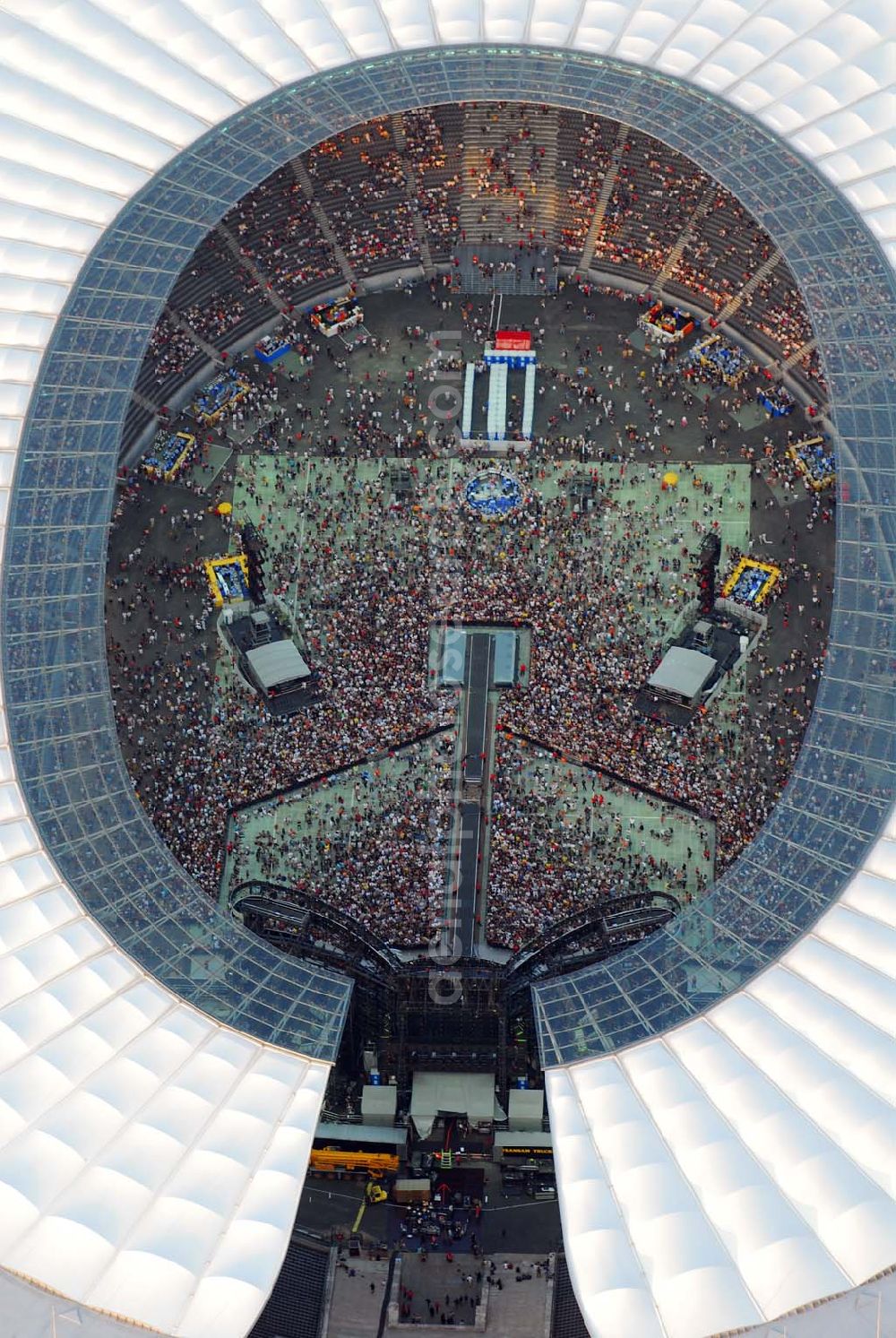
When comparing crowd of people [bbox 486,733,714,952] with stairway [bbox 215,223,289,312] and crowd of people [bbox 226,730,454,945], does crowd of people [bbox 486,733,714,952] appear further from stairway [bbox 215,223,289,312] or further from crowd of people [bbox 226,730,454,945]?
stairway [bbox 215,223,289,312]

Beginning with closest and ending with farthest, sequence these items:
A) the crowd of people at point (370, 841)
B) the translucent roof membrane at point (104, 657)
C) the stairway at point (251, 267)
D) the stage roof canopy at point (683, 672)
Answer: the translucent roof membrane at point (104, 657)
the crowd of people at point (370, 841)
the stage roof canopy at point (683, 672)
the stairway at point (251, 267)

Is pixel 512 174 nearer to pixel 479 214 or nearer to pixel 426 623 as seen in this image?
pixel 479 214

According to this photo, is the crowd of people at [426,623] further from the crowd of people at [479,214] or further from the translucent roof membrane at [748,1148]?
the translucent roof membrane at [748,1148]

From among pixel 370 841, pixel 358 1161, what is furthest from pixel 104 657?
pixel 358 1161

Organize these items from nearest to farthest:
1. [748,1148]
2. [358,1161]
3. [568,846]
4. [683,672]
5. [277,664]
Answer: [748,1148] < [358,1161] < [568,846] < [683,672] < [277,664]

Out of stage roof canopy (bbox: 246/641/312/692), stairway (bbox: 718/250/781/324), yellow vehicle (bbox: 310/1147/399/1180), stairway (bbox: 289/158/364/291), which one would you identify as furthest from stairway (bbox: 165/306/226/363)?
yellow vehicle (bbox: 310/1147/399/1180)

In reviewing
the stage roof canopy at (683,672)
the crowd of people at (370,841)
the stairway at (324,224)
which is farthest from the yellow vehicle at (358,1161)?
the stairway at (324,224)
